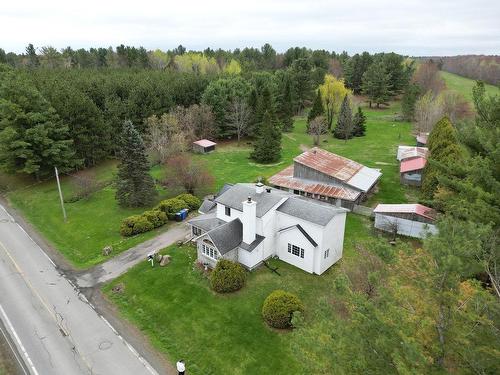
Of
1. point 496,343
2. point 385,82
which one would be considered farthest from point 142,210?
point 385,82

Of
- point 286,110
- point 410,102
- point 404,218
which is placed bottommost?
point 404,218

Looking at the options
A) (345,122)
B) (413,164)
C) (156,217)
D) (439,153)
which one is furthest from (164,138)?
(439,153)

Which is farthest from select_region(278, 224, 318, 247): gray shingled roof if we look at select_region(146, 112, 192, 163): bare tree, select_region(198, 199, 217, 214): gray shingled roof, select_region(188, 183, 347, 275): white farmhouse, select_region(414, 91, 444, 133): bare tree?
select_region(414, 91, 444, 133): bare tree

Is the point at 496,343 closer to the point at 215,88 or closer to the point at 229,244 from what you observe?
the point at 229,244

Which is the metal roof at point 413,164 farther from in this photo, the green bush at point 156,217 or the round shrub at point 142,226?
the round shrub at point 142,226

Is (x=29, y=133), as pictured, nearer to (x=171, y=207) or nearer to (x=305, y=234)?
(x=171, y=207)
